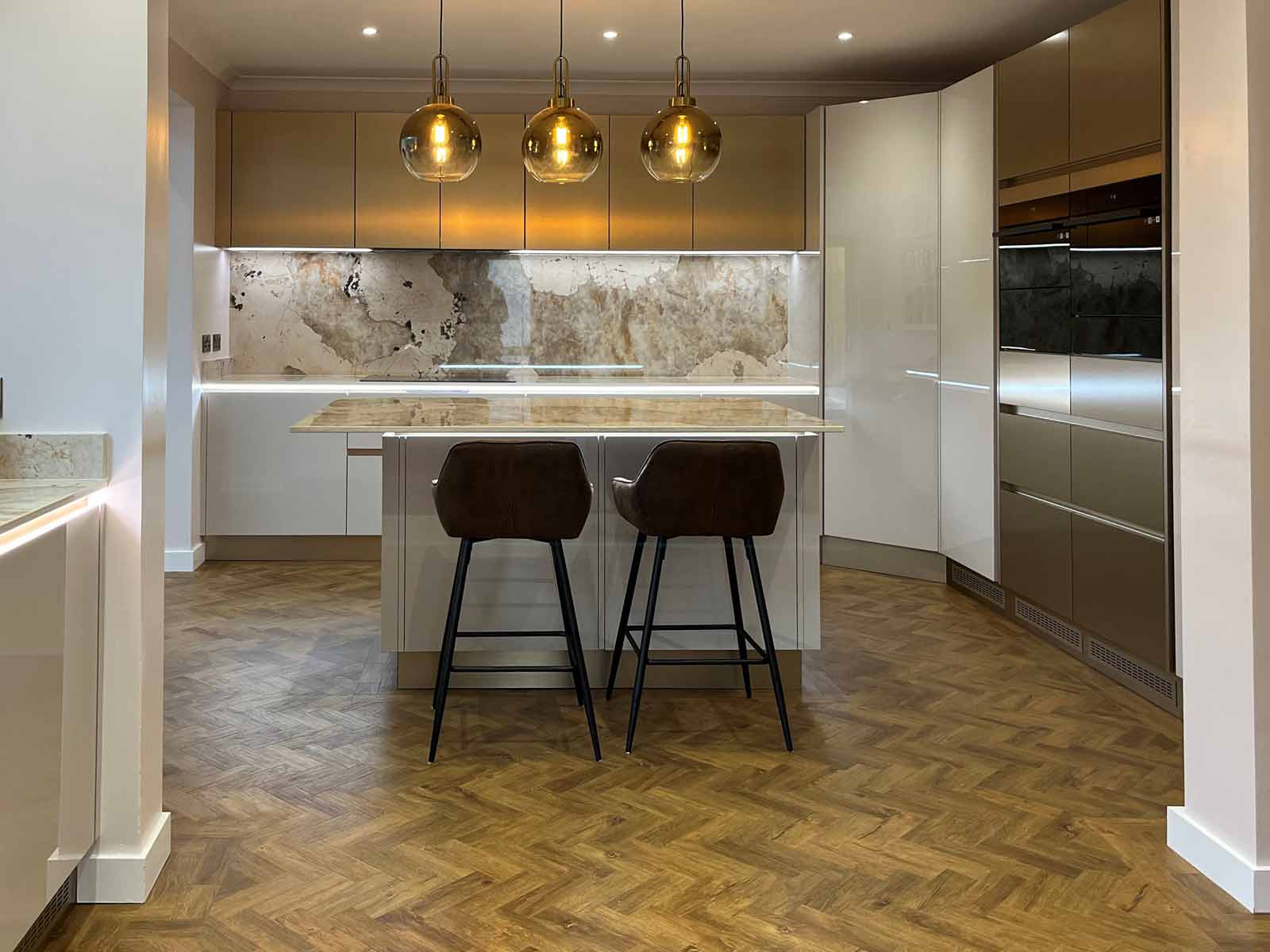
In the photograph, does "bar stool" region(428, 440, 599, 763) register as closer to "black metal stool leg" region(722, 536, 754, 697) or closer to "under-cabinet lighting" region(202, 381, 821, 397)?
"black metal stool leg" region(722, 536, 754, 697)

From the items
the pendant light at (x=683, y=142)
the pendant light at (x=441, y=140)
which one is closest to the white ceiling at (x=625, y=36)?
the pendant light at (x=683, y=142)

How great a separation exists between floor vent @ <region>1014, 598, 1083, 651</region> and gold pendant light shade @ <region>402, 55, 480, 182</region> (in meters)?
2.83

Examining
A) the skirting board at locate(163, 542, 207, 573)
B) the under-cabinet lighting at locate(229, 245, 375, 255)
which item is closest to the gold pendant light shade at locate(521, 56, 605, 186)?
the under-cabinet lighting at locate(229, 245, 375, 255)

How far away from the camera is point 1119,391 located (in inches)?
161

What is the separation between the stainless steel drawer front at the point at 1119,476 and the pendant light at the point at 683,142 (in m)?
1.70

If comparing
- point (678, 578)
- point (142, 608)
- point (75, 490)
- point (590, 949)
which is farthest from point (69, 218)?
point (678, 578)

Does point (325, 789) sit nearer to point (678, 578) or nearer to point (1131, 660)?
point (678, 578)

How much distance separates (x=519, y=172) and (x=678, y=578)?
329 centimetres

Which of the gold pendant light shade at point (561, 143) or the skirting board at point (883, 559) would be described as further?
the skirting board at point (883, 559)

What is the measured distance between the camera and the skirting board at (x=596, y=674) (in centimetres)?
408

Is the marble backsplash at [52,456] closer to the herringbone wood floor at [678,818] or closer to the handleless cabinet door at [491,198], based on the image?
the herringbone wood floor at [678,818]

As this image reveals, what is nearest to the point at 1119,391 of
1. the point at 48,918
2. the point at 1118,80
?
the point at 1118,80

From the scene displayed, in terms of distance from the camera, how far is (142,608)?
2.55 m

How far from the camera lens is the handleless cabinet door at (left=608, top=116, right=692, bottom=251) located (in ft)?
21.4
